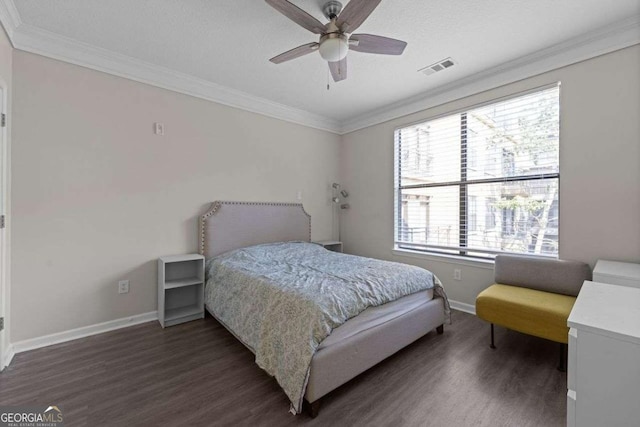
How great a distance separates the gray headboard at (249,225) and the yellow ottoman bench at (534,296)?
2495 mm

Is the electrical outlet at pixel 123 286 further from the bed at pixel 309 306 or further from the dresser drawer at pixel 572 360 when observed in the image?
the dresser drawer at pixel 572 360

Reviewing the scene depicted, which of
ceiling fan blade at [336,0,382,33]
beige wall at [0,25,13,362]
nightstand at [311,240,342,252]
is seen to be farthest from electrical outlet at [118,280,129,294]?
ceiling fan blade at [336,0,382,33]

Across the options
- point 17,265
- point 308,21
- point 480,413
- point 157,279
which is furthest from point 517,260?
point 17,265

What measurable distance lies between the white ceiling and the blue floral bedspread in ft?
6.72

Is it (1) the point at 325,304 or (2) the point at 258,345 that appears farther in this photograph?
(2) the point at 258,345

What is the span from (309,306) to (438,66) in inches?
108

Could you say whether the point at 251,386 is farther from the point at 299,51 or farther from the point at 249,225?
the point at 299,51

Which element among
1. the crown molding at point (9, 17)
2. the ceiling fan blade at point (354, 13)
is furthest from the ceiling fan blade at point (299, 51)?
the crown molding at point (9, 17)

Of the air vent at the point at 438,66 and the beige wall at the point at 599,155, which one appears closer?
the beige wall at the point at 599,155

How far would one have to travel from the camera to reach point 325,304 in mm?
1699

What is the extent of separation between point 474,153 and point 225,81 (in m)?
3.07

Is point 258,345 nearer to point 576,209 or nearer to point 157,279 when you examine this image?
point 157,279

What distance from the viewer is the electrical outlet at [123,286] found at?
270 cm

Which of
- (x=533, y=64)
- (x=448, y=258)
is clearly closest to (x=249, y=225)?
(x=448, y=258)
